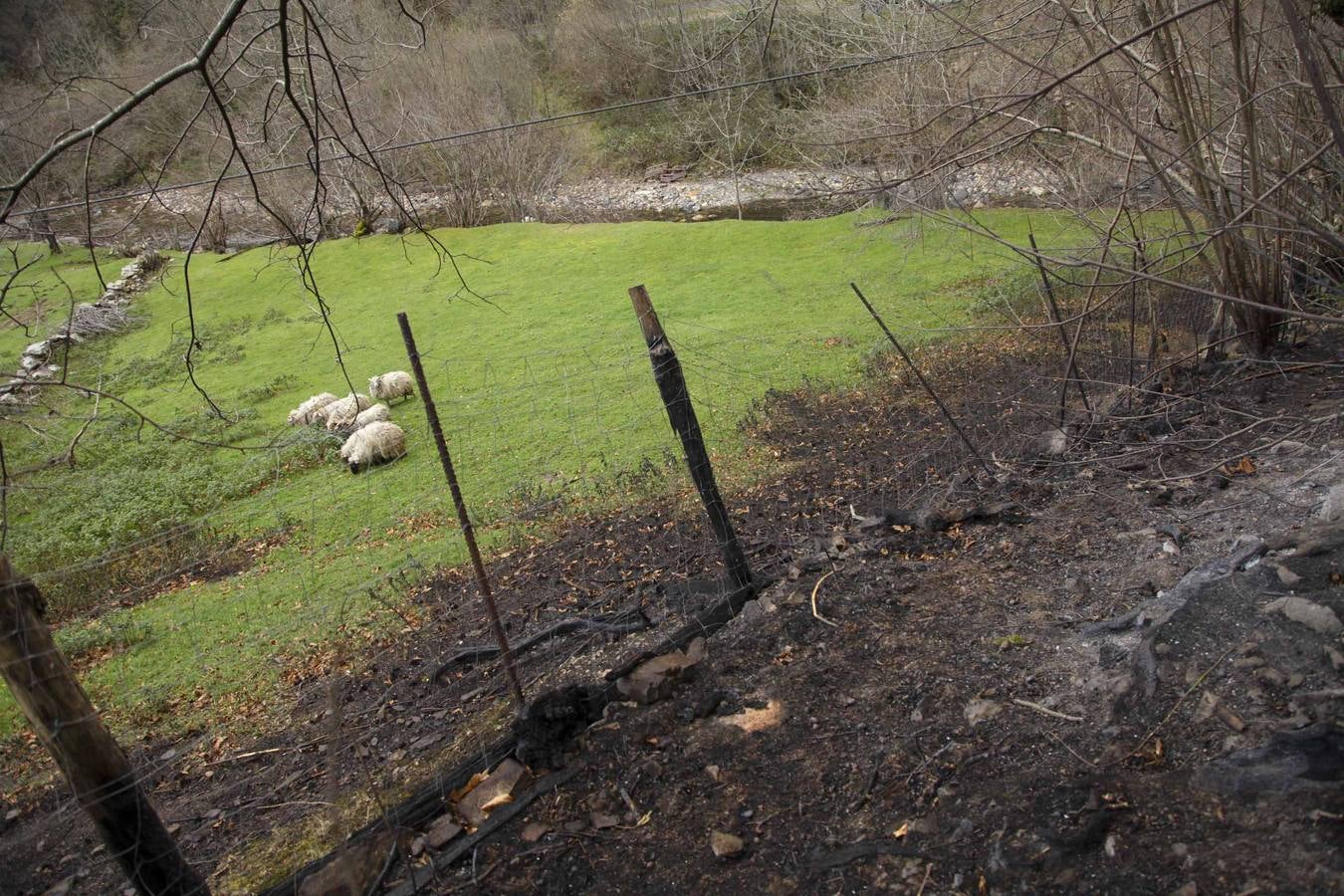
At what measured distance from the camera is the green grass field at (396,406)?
19.4 feet

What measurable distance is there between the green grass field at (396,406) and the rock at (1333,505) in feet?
12.1

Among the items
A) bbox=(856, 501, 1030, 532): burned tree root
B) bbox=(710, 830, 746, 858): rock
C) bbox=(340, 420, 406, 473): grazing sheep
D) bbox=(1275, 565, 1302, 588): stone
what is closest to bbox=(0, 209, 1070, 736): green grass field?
bbox=(340, 420, 406, 473): grazing sheep

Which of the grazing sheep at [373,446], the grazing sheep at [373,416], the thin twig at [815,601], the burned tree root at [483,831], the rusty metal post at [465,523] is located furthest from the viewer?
the grazing sheep at [373,416]

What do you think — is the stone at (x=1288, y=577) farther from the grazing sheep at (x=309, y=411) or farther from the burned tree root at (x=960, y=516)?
the grazing sheep at (x=309, y=411)

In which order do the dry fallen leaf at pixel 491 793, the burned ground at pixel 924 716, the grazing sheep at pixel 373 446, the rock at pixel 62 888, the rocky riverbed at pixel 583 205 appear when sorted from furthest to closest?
1. the rocky riverbed at pixel 583 205
2. the grazing sheep at pixel 373 446
3. the rock at pixel 62 888
4. the dry fallen leaf at pixel 491 793
5. the burned ground at pixel 924 716

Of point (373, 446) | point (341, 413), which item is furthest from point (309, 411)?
point (373, 446)

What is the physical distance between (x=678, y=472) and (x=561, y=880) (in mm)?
4011

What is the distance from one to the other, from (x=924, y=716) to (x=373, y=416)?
24.0 ft

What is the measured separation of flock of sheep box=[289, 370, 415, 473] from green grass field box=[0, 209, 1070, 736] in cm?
21

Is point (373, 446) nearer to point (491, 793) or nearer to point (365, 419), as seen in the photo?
point (365, 419)

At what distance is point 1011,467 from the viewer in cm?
516

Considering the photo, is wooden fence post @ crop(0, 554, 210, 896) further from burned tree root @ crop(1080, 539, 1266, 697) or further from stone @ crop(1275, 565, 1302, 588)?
stone @ crop(1275, 565, 1302, 588)

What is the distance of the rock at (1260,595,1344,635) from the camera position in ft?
9.37

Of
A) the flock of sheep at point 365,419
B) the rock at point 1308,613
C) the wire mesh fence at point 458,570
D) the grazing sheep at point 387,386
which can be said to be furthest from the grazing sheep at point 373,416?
the rock at point 1308,613
